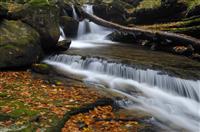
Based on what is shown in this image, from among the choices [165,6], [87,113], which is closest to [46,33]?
[87,113]

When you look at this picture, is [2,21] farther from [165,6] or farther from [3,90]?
[165,6]

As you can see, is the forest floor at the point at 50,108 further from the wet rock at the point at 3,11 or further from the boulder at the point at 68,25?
the boulder at the point at 68,25

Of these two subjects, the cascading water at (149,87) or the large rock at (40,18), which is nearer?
the cascading water at (149,87)

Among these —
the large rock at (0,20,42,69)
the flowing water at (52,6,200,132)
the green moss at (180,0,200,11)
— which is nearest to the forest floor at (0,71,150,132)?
the flowing water at (52,6,200,132)

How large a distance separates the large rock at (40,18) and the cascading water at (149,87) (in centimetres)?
89

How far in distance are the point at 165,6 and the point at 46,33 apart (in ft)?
33.6

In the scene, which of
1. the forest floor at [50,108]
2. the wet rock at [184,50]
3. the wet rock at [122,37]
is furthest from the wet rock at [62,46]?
the wet rock at [122,37]

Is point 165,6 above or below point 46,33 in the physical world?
above

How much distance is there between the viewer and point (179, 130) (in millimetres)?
7230

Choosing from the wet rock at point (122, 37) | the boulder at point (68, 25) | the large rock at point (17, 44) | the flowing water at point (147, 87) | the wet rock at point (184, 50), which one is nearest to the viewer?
the flowing water at point (147, 87)

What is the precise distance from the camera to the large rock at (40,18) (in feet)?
42.8

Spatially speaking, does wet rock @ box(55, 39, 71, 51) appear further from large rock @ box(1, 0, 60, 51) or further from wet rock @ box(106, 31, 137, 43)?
wet rock @ box(106, 31, 137, 43)

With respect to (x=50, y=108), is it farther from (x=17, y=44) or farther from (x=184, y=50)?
(x=184, y=50)

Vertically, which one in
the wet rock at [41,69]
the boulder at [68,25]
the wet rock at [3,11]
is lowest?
the wet rock at [41,69]
